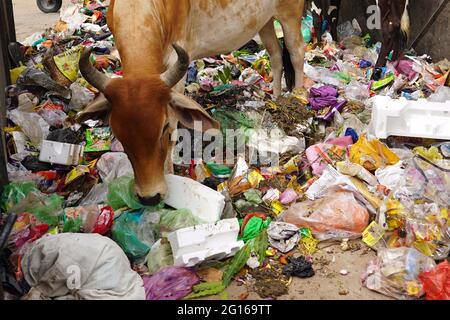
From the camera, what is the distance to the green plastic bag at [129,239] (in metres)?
3.56

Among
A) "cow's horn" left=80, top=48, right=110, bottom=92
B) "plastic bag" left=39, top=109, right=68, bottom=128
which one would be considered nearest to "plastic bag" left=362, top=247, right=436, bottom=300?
"cow's horn" left=80, top=48, right=110, bottom=92

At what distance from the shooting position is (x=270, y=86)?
624 cm

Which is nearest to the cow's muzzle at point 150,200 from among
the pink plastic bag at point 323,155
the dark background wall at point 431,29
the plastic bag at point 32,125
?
the pink plastic bag at point 323,155

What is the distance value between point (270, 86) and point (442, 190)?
9.00 ft

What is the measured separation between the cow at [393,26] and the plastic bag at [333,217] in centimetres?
302

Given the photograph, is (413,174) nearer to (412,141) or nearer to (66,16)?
(412,141)

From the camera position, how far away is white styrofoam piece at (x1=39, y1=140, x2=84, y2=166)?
181 inches

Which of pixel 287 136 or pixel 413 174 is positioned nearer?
pixel 413 174

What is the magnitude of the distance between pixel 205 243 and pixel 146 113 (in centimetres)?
89

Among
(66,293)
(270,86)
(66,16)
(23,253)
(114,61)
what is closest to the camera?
(66,293)

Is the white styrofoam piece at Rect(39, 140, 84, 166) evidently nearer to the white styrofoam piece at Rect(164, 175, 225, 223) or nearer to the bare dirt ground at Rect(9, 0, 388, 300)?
the white styrofoam piece at Rect(164, 175, 225, 223)

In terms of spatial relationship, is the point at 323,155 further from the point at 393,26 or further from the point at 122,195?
the point at 393,26

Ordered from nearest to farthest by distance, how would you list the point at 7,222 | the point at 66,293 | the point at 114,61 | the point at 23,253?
the point at 7,222 → the point at 66,293 → the point at 23,253 → the point at 114,61

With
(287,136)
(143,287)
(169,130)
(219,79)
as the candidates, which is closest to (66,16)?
(219,79)
